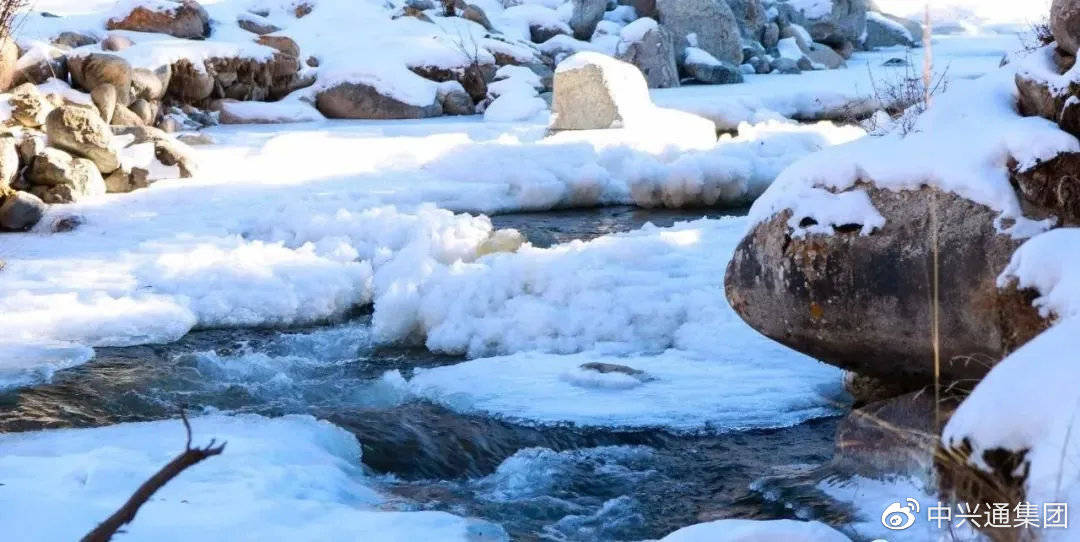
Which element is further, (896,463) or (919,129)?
(919,129)

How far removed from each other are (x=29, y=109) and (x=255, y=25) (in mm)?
10443

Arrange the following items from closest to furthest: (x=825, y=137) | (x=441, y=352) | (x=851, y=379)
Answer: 1. (x=851, y=379)
2. (x=441, y=352)
3. (x=825, y=137)

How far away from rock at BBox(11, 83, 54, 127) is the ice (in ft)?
30.9

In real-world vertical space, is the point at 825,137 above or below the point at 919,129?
below

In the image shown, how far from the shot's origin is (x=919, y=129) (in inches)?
199

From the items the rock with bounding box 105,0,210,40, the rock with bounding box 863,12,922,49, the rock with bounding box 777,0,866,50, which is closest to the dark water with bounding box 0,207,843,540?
the rock with bounding box 105,0,210,40

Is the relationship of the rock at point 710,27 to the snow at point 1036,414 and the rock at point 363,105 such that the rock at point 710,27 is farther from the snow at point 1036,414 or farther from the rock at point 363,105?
the snow at point 1036,414

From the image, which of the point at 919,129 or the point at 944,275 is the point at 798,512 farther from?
the point at 919,129

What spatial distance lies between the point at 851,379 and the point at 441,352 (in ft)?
8.53

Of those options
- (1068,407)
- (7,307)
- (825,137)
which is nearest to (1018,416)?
(1068,407)

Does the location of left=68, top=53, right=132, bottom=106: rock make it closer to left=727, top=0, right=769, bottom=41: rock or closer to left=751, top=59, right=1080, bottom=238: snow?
left=751, top=59, right=1080, bottom=238: snow

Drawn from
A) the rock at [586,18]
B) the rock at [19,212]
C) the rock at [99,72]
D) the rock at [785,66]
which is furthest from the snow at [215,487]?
the rock at [785,66]

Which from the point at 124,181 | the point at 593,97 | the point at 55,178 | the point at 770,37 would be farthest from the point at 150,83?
the point at 770,37

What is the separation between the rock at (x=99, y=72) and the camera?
1372 centimetres
